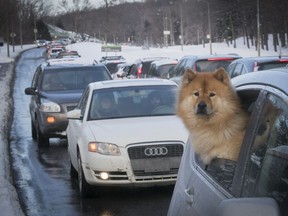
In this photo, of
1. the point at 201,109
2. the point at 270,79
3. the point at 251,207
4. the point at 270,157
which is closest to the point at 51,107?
the point at 201,109

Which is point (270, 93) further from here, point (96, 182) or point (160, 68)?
point (160, 68)

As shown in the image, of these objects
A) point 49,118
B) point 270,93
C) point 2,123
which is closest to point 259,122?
point 270,93

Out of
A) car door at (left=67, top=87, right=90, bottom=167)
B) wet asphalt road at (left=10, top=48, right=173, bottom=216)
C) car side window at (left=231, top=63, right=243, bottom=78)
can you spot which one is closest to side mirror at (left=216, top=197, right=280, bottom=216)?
wet asphalt road at (left=10, top=48, right=173, bottom=216)

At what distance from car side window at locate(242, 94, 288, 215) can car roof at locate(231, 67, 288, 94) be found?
2.4 inches

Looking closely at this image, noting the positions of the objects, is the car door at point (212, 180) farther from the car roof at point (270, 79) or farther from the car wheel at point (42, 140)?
the car wheel at point (42, 140)

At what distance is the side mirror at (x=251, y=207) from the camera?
2.05 m

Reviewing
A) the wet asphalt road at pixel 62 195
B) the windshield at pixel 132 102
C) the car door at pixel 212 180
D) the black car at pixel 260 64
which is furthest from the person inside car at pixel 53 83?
the car door at pixel 212 180

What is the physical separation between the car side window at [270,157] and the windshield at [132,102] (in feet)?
21.9

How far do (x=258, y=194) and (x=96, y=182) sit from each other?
5829 millimetres

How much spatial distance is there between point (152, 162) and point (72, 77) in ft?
25.9

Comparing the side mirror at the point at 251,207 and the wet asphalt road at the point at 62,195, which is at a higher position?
the side mirror at the point at 251,207

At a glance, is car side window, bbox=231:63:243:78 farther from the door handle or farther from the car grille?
the door handle

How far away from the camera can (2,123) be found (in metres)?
18.2

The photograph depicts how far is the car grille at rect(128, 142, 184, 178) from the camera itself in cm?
Result: 831
